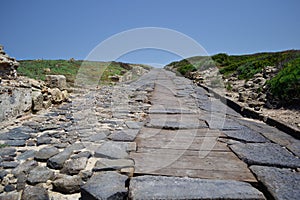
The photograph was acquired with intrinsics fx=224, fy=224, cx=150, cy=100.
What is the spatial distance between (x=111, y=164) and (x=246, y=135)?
7.48 ft

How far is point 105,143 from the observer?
113 inches

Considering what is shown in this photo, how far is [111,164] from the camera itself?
7.33 feet

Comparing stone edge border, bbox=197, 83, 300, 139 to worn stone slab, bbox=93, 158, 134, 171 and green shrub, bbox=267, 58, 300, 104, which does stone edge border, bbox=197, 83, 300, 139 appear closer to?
green shrub, bbox=267, 58, 300, 104

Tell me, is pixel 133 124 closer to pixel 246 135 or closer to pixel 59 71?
pixel 246 135

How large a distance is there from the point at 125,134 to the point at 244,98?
5.46 m

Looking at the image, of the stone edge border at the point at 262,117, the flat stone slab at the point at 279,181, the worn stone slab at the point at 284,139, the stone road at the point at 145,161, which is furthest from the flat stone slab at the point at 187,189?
the stone edge border at the point at 262,117

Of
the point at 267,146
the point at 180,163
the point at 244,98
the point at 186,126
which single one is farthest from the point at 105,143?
the point at 244,98

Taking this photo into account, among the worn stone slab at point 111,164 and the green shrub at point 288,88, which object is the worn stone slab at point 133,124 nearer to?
the worn stone slab at point 111,164

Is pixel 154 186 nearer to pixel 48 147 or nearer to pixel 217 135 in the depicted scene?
pixel 48 147

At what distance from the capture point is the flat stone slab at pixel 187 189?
5.64 feet

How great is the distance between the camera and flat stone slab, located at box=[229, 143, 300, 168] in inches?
94.6

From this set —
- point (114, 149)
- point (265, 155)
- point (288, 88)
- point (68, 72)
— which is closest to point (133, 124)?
point (114, 149)

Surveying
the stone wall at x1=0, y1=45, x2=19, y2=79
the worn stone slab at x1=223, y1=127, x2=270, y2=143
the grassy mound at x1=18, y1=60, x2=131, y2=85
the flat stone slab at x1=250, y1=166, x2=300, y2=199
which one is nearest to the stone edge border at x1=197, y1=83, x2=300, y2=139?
the worn stone slab at x1=223, y1=127, x2=270, y2=143

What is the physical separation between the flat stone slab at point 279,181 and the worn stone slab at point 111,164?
4.03 feet
